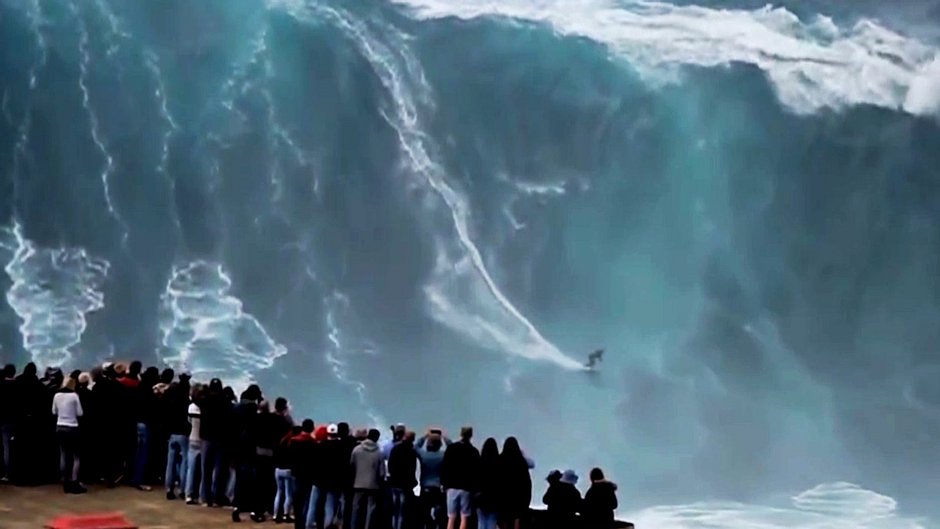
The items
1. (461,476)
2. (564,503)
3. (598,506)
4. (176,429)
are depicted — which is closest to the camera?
(598,506)

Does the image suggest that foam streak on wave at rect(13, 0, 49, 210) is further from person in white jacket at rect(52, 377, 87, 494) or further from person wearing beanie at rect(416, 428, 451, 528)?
Result: person wearing beanie at rect(416, 428, 451, 528)

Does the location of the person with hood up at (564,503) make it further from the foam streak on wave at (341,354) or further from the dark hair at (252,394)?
the foam streak on wave at (341,354)

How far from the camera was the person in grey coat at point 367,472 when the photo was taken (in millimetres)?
10109

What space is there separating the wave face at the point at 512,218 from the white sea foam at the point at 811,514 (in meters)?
0.07

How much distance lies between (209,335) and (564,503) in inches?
575

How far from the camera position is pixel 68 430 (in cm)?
1125

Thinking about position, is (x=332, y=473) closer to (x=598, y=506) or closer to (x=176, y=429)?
(x=176, y=429)

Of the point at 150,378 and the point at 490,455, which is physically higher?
the point at 150,378

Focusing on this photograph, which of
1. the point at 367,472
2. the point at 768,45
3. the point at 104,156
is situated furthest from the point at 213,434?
the point at 768,45

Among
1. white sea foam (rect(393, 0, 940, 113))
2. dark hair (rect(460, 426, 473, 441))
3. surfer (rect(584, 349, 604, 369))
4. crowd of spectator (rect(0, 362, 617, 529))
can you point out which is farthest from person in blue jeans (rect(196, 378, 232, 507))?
white sea foam (rect(393, 0, 940, 113))

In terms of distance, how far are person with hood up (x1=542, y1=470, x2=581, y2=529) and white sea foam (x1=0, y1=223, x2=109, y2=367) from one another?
603 inches

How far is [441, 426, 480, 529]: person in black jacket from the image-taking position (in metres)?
9.80

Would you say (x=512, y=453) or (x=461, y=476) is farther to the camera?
(x=461, y=476)

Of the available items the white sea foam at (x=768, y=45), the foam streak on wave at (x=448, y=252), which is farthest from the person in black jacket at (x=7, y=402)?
the white sea foam at (x=768, y=45)
